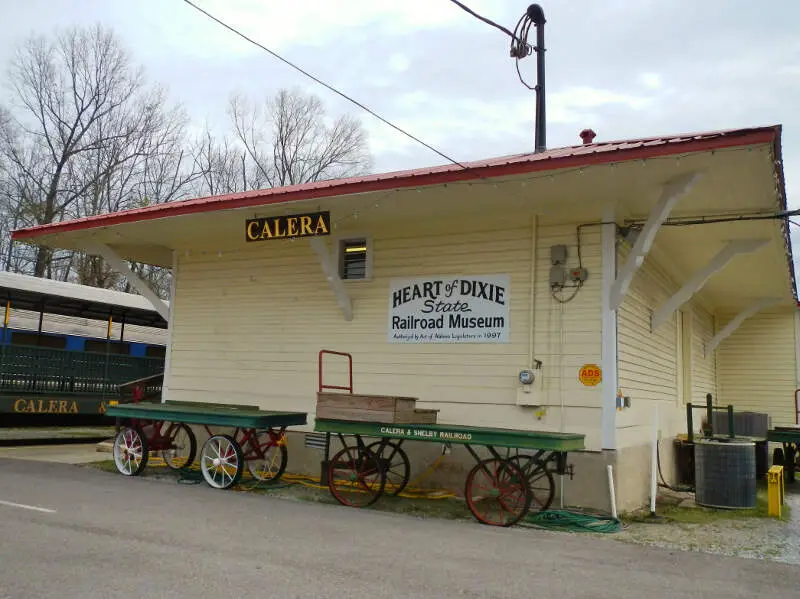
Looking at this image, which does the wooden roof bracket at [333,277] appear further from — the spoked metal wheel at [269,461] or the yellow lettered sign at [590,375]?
the yellow lettered sign at [590,375]

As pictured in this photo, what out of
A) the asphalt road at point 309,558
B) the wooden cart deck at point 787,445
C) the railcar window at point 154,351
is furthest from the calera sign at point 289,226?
the railcar window at point 154,351

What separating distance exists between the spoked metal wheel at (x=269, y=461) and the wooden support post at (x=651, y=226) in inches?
189

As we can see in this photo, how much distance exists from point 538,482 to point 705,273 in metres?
3.58

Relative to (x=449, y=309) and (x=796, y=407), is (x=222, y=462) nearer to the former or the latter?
(x=449, y=309)

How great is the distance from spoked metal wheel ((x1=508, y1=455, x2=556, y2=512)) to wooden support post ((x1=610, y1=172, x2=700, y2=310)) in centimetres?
218

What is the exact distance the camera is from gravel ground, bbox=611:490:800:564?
6828mm

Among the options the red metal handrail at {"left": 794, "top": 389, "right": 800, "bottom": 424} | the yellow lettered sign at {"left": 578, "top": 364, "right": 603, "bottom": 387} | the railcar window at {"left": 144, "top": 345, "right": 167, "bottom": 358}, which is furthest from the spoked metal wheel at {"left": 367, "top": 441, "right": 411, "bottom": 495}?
the railcar window at {"left": 144, "top": 345, "right": 167, "bottom": 358}

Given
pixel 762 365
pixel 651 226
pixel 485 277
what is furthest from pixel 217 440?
pixel 762 365

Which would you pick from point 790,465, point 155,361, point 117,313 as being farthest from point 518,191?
point 117,313

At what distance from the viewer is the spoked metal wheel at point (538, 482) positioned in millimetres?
7762

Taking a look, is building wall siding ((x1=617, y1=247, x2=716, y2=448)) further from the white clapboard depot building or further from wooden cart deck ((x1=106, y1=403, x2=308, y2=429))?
wooden cart deck ((x1=106, y1=403, x2=308, y2=429))

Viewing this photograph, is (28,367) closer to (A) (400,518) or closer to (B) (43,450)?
(B) (43,450)

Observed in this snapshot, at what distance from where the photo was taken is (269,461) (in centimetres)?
1022

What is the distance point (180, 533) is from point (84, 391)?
33.4 feet
